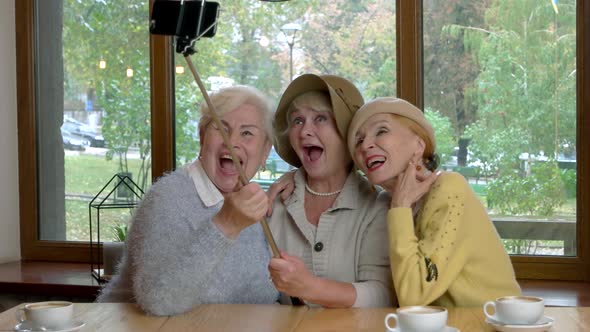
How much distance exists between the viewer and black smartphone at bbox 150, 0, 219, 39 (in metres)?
1.79

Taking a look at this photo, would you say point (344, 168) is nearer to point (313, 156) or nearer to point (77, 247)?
point (313, 156)

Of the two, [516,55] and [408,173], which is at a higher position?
[516,55]

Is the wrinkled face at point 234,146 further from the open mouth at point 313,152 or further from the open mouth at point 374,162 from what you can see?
the open mouth at point 374,162

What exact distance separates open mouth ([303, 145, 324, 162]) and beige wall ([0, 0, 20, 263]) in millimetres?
2140

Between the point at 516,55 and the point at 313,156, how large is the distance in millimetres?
1470

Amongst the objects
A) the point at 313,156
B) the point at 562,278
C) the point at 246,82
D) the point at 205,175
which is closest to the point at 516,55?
Answer: the point at 562,278

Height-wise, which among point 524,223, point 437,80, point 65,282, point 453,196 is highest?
point 437,80

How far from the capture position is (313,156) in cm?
261

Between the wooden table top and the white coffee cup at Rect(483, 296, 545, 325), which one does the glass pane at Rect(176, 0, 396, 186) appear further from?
the white coffee cup at Rect(483, 296, 545, 325)

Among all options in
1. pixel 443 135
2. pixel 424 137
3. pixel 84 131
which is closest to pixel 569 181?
pixel 443 135

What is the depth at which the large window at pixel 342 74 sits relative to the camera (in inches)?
145

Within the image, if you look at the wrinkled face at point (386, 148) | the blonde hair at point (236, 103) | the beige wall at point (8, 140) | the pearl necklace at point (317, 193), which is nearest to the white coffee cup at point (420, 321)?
the wrinkled face at point (386, 148)

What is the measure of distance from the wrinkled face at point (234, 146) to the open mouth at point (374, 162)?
0.36 meters

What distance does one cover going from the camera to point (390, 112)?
2.44 m
